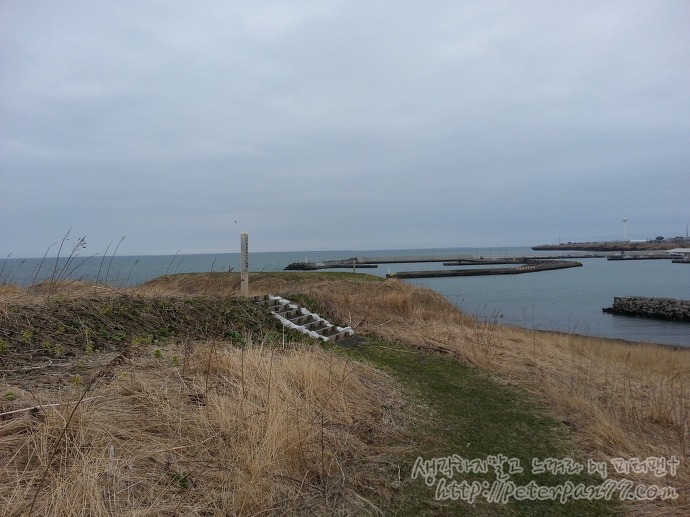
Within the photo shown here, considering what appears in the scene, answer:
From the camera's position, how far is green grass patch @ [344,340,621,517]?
3320 mm

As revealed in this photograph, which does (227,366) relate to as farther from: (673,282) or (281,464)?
→ (673,282)

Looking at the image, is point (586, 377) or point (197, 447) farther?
point (586, 377)

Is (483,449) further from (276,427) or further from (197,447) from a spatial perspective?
(197,447)

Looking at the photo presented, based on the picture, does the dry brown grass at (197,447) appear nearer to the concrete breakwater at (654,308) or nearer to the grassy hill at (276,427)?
the grassy hill at (276,427)

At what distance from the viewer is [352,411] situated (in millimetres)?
4652

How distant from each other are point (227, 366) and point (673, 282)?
2354 inches

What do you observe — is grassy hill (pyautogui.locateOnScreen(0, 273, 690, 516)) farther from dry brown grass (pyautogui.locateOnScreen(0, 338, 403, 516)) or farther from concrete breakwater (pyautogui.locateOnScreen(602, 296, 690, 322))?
concrete breakwater (pyautogui.locateOnScreen(602, 296, 690, 322))

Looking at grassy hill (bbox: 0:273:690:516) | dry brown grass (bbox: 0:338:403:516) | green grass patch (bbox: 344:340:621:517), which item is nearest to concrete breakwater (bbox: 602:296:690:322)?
grassy hill (bbox: 0:273:690:516)

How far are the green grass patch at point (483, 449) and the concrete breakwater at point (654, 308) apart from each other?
2734cm

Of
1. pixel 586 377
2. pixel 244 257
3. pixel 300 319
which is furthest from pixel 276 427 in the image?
pixel 244 257

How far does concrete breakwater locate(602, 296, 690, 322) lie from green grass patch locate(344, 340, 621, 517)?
2734cm

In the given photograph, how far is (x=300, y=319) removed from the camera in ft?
35.3

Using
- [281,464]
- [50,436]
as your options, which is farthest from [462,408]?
[50,436]

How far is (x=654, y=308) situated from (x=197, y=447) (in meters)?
33.4
